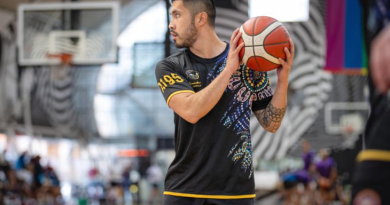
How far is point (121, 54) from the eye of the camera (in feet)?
61.1

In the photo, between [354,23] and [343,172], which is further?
[343,172]

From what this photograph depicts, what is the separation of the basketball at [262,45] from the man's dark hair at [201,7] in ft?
0.93

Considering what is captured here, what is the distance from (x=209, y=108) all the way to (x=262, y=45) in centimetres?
48

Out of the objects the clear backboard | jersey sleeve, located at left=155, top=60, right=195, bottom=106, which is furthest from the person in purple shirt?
jersey sleeve, located at left=155, top=60, right=195, bottom=106

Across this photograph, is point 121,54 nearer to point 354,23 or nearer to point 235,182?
point 354,23

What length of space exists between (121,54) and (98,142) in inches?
217

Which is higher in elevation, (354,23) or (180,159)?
(354,23)

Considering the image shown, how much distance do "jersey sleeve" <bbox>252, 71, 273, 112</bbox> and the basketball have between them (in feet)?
0.49

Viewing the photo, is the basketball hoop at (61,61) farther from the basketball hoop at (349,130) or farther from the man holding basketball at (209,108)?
the man holding basketball at (209,108)

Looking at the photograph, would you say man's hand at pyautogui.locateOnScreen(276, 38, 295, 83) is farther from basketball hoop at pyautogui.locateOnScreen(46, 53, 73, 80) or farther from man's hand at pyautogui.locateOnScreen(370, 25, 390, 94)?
basketball hoop at pyautogui.locateOnScreen(46, 53, 73, 80)

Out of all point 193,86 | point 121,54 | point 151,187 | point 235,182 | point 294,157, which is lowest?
point 151,187

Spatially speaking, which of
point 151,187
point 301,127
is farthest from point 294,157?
point 151,187

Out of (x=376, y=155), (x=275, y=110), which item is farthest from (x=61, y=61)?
(x=376, y=155)

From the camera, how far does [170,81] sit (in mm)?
2941
